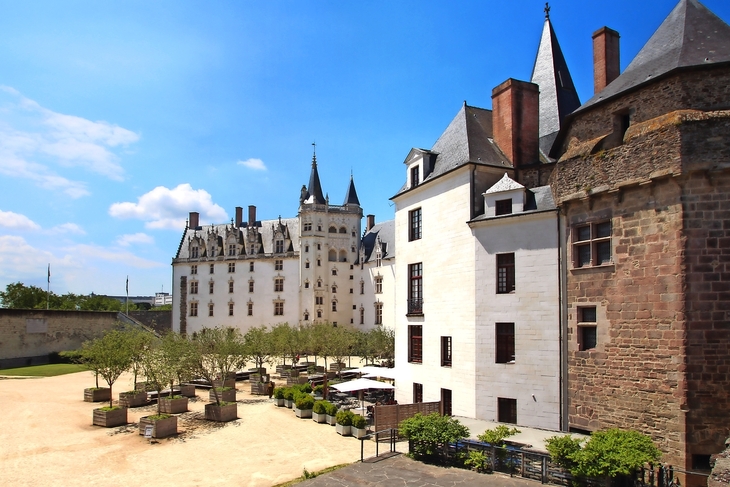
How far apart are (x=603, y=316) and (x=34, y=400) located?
27.6m

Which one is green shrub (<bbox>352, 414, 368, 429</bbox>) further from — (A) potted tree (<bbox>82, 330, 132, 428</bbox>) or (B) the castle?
(A) potted tree (<bbox>82, 330, 132, 428</bbox>)

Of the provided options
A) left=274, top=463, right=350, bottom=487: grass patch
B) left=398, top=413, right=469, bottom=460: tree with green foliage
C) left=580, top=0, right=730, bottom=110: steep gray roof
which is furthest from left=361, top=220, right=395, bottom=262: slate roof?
left=274, top=463, right=350, bottom=487: grass patch

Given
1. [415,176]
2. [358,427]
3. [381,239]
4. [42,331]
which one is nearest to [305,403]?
[358,427]

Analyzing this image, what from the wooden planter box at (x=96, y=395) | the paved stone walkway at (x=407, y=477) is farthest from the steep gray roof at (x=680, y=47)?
the wooden planter box at (x=96, y=395)

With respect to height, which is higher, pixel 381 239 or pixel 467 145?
pixel 467 145

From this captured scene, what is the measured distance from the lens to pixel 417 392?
2309 centimetres

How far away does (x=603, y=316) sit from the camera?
16094 mm

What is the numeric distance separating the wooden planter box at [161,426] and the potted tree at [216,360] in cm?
267

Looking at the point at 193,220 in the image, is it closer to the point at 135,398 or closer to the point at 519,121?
the point at 135,398

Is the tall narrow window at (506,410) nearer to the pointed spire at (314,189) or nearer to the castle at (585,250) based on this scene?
the castle at (585,250)

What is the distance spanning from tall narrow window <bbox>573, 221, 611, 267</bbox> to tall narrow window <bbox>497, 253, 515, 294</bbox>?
2.54 m

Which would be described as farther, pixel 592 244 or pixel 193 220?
pixel 193 220

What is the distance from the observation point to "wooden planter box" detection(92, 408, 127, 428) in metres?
21.3

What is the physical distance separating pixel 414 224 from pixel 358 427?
388 inches
